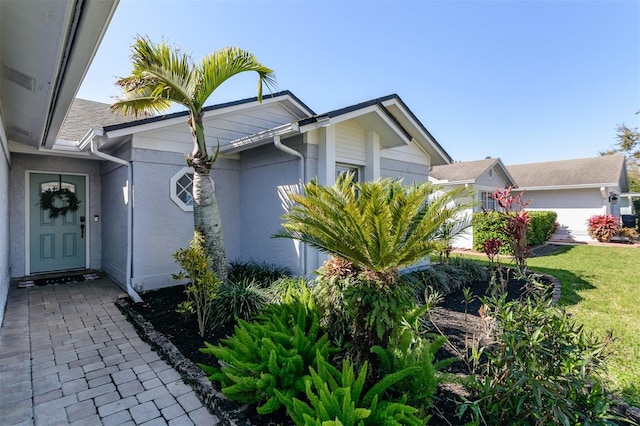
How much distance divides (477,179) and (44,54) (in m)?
16.3

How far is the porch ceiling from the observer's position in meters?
2.68

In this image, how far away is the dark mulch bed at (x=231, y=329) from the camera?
3117mm

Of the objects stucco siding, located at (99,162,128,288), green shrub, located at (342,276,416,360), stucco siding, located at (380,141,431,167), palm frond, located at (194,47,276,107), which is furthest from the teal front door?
green shrub, located at (342,276,416,360)

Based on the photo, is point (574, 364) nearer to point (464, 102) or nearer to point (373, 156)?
point (373, 156)

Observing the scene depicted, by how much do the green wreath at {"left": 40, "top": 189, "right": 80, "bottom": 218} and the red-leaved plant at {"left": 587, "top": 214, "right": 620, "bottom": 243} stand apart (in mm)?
24065

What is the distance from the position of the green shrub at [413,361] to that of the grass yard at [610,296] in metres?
2.23

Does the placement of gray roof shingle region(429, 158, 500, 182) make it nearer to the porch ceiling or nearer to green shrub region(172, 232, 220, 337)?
green shrub region(172, 232, 220, 337)

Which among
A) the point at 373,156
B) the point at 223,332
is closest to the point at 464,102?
the point at 373,156

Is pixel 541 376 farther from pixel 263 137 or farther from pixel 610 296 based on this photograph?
pixel 610 296

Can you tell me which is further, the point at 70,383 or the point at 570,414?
the point at 70,383

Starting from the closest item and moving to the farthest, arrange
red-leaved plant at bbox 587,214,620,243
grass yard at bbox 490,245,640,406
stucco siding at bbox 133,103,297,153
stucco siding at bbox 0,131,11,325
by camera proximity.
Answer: grass yard at bbox 490,245,640,406 < stucco siding at bbox 0,131,11,325 < stucco siding at bbox 133,103,297,153 < red-leaved plant at bbox 587,214,620,243

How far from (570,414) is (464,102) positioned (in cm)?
1761

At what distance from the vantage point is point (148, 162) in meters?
7.08

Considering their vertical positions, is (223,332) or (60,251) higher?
(60,251)
